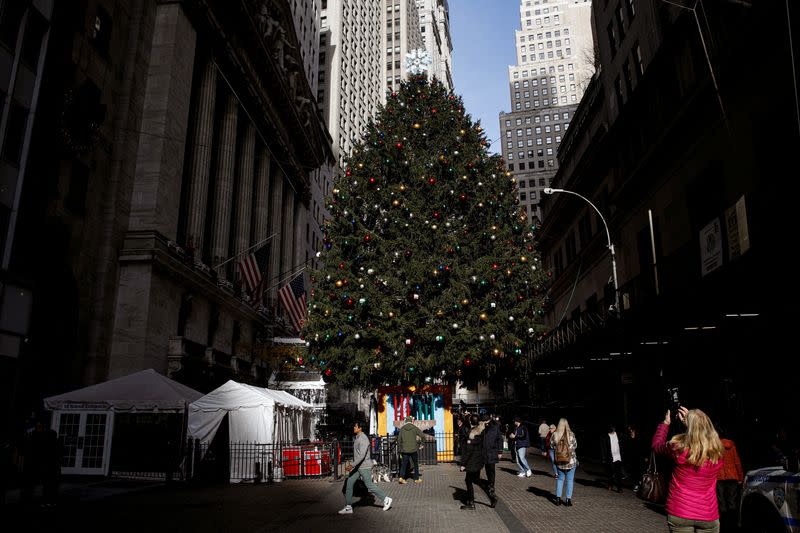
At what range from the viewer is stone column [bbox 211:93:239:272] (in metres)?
34.6

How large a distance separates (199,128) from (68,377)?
16.5 meters

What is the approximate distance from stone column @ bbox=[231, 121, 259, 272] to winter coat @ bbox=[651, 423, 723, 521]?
3583 centimetres

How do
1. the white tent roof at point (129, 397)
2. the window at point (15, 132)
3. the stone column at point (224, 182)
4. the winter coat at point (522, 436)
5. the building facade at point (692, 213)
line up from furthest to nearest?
1. the stone column at point (224, 182)
2. the winter coat at point (522, 436)
3. the white tent roof at point (129, 397)
4. the window at point (15, 132)
5. the building facade at point (692, 213)

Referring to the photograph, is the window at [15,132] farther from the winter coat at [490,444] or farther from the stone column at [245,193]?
the stone column at [245,193]

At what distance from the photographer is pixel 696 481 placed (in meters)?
5.43

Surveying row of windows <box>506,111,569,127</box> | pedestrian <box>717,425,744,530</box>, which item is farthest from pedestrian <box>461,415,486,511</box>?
row of windows <box>506,111,569,127</box>

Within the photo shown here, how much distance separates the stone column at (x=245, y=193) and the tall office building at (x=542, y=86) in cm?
8611

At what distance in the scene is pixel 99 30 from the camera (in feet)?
77.2

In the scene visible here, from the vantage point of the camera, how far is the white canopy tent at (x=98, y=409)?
18.2 metres

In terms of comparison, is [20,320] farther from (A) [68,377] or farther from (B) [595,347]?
(B) [595,347]

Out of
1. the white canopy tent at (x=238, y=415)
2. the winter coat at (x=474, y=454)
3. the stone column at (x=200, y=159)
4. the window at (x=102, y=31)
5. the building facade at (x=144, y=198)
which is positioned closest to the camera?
the winter coat at (x=474, y=454)

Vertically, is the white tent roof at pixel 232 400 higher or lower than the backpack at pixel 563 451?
higher

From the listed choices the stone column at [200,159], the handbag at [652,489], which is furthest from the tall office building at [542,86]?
the handbag at [652,489]

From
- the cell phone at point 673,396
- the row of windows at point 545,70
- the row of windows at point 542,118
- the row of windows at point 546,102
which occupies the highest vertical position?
the row of windows at point 545,70
